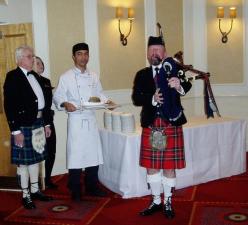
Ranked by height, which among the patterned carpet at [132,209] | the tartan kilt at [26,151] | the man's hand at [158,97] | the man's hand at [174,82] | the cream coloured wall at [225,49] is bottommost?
the patterned carpet at [132,209]

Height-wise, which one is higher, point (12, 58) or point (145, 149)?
point (12, 58)

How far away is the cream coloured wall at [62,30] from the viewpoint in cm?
488

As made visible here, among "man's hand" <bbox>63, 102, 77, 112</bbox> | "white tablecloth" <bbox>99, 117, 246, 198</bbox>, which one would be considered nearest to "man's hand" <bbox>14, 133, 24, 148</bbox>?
"man's hand" <bbox>63, 102, 77, 112</bbox>

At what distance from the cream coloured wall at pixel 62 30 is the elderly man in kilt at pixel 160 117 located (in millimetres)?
1807

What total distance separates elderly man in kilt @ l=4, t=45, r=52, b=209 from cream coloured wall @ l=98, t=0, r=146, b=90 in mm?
1624

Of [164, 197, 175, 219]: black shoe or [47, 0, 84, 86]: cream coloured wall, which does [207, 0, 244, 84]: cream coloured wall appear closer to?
[47, 0, 84, 86]: cream coloured wall

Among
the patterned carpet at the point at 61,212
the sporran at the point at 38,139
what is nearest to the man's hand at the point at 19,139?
the sporran at the point at 38,139

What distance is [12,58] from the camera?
4570 mm

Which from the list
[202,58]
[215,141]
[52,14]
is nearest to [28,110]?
[52,14]

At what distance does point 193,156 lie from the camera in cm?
432

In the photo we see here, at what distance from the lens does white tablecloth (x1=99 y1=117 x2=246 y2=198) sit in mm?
3947

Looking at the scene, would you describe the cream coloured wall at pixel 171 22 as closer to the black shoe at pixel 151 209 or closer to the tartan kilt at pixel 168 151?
the tartan kilt at pixel 168 151

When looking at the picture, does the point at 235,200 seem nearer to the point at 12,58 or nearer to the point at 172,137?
the point at 172,137

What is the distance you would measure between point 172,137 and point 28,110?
1.30 metres
